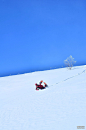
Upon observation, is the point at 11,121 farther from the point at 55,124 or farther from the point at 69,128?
the point at 69,128

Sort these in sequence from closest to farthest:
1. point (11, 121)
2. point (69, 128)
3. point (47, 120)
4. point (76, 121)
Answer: point (69, 128), point (76, 121), point (47, 120), point (11, 121)

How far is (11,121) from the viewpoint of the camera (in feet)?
10.9

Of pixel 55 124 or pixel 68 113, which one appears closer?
pixel 55 124

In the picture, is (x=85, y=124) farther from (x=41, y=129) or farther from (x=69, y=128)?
(x=41, y=129)

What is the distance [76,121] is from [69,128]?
38 centimetres

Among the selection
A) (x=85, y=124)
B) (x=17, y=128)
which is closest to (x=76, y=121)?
(x=85, y=124)

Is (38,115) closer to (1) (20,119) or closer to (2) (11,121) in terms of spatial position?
(1) (20,119)

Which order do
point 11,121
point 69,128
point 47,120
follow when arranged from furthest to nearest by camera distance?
1. point 11,121
2. point 47,120
3. point 69,128

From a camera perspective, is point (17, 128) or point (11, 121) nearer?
point (17, 128)

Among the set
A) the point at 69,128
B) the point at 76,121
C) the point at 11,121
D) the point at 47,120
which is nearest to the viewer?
the point at 69,128

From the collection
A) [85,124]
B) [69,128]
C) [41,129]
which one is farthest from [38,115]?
[85,124]

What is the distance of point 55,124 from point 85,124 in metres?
0.87

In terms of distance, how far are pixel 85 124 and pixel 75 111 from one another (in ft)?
2.58

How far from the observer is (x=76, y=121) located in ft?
9.29
